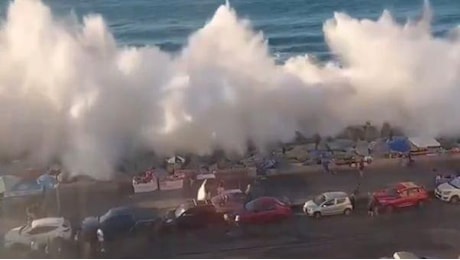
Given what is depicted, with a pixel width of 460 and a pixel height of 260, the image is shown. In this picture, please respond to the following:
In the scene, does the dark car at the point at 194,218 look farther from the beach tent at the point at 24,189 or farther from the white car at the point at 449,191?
the white car at the point at 449,191

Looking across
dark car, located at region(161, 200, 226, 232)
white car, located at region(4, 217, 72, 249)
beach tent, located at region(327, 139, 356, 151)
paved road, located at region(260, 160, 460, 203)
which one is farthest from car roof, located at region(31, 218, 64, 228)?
beach tent, located at region(327, 139, 356, 151)

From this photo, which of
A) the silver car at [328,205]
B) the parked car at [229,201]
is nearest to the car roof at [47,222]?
the parked car at [229,201]

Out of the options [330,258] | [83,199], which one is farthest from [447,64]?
[83,199]

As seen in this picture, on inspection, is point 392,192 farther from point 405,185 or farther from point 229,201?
point 229,201

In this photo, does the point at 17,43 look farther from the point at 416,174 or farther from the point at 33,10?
the point at 416,174

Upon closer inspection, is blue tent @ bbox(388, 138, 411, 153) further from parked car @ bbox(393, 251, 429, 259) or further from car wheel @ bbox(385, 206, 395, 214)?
parked car @ bbox(393, 251, 429, 259)

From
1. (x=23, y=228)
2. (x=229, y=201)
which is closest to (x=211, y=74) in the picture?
(x=229, y=201)
